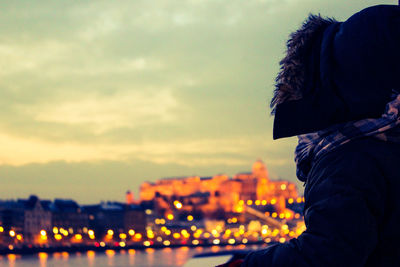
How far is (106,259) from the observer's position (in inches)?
1411

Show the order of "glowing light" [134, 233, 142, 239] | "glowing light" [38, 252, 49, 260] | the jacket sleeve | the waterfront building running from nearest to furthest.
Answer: the jacket sleeve < "glowing light" [38, 252, 49, 260] < the waterfront building < "glowing light" [134, 233, 142, 239]

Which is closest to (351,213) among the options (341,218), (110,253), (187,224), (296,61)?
(341,218)

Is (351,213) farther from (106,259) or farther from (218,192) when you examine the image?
(218,192)

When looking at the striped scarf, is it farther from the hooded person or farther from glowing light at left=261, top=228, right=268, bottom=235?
glowing light at left=261, top=228, right=268, bottom=235

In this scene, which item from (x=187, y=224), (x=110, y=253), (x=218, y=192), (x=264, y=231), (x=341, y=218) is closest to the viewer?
(x=341, y=218)

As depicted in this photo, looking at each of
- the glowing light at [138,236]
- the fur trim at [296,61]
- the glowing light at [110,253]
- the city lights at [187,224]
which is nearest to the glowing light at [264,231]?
the city lights at [187,224]

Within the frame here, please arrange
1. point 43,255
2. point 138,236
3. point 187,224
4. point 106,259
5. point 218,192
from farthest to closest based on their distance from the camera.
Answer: point 218,192 < point 187,224 < point 138,236 < point 106,259 < point 43,255

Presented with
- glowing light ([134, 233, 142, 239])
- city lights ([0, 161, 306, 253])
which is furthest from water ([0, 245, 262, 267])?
glowing light ([134, 233, 142, 239])

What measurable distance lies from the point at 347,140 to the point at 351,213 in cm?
6

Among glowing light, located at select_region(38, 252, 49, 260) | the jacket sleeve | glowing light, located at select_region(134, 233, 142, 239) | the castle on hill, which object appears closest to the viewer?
the jacket sleeve

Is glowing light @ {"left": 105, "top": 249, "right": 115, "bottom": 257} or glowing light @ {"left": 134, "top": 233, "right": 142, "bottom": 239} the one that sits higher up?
glowing light @ {"left": 134, "top": 233, "right": 142, "bottom": 239}

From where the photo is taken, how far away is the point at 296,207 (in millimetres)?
43688

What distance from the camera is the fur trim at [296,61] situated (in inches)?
20.0

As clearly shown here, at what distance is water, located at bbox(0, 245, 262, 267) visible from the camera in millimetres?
32000
